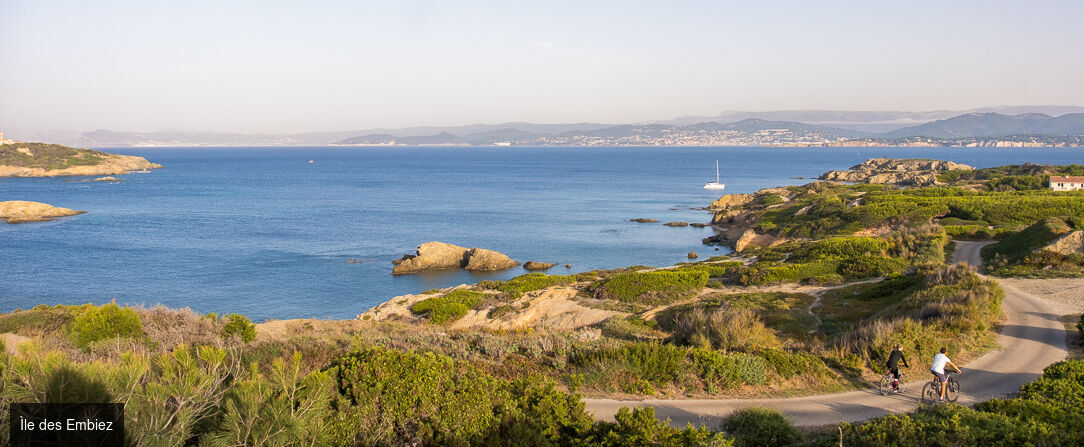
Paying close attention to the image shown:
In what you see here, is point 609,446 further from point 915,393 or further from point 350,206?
point 350,206

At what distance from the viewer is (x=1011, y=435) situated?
25.3 feet

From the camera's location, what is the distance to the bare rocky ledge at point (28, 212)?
69.5 m

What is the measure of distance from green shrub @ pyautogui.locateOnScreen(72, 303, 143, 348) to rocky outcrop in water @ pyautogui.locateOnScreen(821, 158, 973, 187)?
89.1 meters

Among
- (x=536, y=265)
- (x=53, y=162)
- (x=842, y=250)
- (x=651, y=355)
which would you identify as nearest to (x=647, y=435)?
(x=651, y=355)

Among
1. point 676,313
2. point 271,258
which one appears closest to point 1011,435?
point 676,313

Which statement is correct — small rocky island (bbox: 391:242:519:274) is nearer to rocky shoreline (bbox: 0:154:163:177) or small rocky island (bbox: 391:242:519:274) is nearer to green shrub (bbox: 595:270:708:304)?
green shrub (bbox: 595:270:708:304)

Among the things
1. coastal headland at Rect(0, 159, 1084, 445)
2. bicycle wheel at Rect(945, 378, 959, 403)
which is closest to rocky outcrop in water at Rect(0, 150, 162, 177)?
coastal headland at Rect(0, 159, 1084, 445)

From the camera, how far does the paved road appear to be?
10297 millimetres

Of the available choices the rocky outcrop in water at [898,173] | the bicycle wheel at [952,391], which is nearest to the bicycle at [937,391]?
the bicycle wheel at [952,391]

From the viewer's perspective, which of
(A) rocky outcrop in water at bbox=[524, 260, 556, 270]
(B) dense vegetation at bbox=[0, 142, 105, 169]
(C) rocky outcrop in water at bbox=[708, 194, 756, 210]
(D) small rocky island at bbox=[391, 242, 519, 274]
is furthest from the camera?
(B) dense vegetation at bbox=[0, 142, 105, 169]

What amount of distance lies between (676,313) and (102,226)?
65.5 metres

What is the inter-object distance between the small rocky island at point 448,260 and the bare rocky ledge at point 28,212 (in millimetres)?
50000

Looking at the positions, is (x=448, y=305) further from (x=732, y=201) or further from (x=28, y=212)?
(x=28, y=212)

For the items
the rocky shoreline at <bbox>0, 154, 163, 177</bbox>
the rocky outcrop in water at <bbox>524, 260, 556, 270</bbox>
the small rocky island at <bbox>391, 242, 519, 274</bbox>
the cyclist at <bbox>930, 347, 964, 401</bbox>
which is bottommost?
the rocky outcrop in water at <bbox>524, 260, 556, 270</bbox>
